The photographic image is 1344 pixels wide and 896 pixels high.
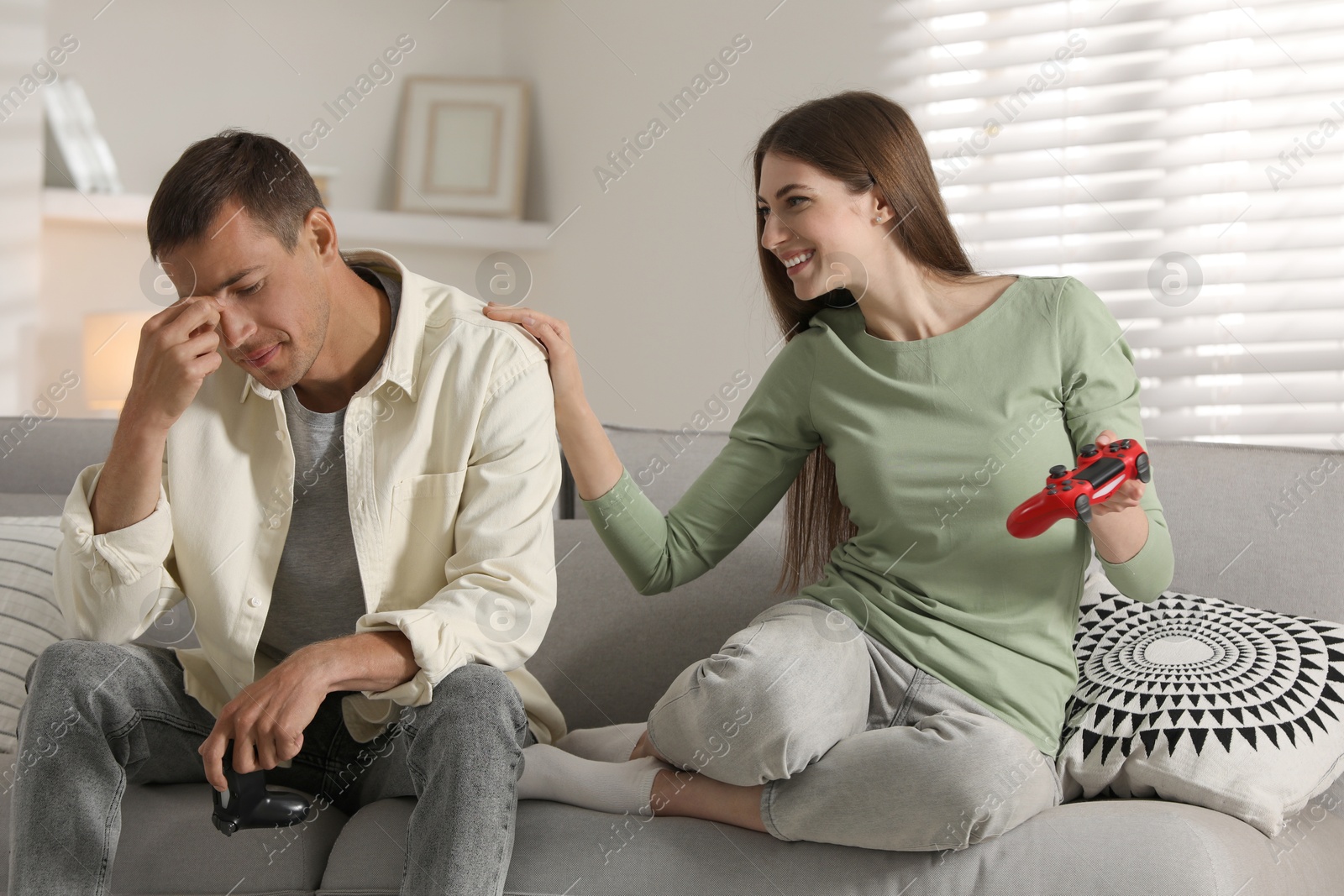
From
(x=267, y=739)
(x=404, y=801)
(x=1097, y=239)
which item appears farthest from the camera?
(x=1097, y=239)

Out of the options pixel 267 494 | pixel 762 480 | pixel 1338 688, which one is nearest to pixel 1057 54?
pixel 762 480

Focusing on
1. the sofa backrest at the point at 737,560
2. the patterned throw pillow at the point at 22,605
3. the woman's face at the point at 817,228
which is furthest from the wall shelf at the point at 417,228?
the woman's face at the point at 817,228

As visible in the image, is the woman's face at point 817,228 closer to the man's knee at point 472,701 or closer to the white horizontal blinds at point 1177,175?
the man's knee at point 472,701

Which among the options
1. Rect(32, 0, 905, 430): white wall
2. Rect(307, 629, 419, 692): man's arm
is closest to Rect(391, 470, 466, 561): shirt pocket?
Rect(307, 629, 419, 692): man's arm

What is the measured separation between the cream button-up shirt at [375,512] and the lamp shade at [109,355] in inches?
71.6

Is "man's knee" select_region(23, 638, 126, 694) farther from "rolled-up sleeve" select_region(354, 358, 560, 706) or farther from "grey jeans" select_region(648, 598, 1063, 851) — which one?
"grey jeans" select_region(648, 598, 1063, 851)

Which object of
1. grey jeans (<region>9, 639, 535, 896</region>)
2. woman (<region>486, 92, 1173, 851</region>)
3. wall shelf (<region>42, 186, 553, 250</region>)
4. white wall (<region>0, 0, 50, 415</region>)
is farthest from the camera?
wall shelf (<region>42, 186, 553, 250</region>)

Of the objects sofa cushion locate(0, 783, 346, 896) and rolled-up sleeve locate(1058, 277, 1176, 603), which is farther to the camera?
rolled-up sleeve locate(1058, 277, 1176, 603)

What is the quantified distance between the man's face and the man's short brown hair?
11 mm

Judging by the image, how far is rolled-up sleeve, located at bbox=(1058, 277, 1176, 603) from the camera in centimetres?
134

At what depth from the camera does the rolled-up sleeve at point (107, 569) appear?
4.02 ft

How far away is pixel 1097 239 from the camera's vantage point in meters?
2.44

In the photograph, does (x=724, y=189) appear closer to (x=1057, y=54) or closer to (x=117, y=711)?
(x=1057, y=54)

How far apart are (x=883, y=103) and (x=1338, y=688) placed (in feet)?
2.88
